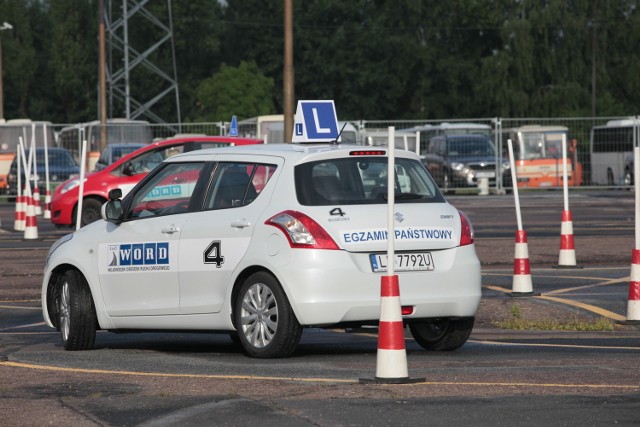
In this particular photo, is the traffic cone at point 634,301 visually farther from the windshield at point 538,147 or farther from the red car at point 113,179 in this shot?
the windshield at point 538,147

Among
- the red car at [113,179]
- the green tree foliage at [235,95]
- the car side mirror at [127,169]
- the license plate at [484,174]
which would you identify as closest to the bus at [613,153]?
the license plate at [484,174]

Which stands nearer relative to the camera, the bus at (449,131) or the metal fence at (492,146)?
the metal fence at (492,146)

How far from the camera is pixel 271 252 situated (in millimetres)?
10695

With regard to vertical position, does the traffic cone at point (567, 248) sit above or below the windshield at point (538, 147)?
below

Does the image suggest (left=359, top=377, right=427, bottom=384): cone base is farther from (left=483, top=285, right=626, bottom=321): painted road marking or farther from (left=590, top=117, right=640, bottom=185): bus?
(left=590, top=117, right=640, bottom=185): bus

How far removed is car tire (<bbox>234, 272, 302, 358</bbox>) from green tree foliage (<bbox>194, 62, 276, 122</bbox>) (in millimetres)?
68724

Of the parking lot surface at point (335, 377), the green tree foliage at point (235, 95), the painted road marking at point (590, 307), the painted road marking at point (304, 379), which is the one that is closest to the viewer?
the parking lot surface at point (335, 377)

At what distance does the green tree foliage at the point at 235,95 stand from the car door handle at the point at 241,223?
68501 mm

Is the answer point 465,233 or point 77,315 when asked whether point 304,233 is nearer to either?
point 465,233

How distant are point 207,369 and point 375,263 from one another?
54.0 inches

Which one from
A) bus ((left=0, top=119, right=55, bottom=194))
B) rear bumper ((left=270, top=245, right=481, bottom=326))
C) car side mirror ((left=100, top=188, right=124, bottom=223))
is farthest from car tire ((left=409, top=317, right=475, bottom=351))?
bus ((left=0, top=119, right=55, bottom=194))

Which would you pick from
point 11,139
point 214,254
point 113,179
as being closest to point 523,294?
point 214,254

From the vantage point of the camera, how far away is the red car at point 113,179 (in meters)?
25.8

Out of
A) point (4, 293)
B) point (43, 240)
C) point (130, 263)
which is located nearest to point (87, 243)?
point (130, 263)
